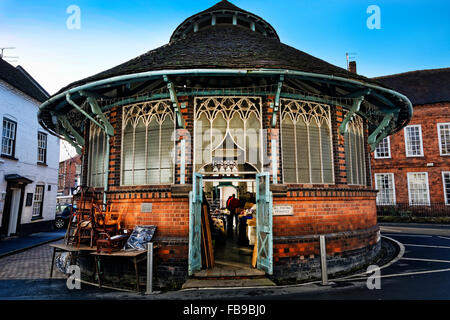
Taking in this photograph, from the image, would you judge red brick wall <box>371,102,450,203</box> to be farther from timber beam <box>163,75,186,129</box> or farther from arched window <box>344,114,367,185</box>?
timber beam <box>163,75,186,129</box>

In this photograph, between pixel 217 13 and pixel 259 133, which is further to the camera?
pixel 217 13

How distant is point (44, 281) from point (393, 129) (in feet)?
40.8

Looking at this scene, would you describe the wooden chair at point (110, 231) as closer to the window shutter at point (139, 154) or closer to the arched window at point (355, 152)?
the window shutter at point (139, 154)

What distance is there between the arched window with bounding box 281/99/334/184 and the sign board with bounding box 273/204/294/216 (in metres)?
0.73

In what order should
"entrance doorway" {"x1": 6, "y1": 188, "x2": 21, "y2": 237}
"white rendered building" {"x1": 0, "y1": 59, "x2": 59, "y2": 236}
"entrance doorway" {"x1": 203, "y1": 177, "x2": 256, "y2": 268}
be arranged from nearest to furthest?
"entrance doorway" {"x1": 203, "y1": 177, "x2": 256, "y2": 268}
"white rendered building" {"x1": 0, "y1": 59, "x2": 59, "y2": 236}
"entrance doorway" {"x1": 6, "y1": 188, "x2": 21, "y2": 237}

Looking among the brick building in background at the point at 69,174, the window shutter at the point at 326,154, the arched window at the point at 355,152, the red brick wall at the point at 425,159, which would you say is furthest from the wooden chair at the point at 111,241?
the brick building in background at the point at 69,174

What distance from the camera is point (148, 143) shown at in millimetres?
7309

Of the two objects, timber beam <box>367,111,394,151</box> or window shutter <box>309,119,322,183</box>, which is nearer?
window shutter <box>309,119,322,183</box>

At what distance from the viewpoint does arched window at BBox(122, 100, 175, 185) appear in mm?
7098

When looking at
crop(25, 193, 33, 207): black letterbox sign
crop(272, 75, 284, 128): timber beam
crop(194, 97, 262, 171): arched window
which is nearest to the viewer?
crop(272, 75, 284, 128): timber beam

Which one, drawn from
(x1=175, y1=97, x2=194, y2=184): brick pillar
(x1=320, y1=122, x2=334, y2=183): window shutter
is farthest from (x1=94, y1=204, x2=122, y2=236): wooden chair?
(x1=320, y1=122, x2=334, y2=183): window shutter

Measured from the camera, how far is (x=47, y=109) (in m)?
8.26
